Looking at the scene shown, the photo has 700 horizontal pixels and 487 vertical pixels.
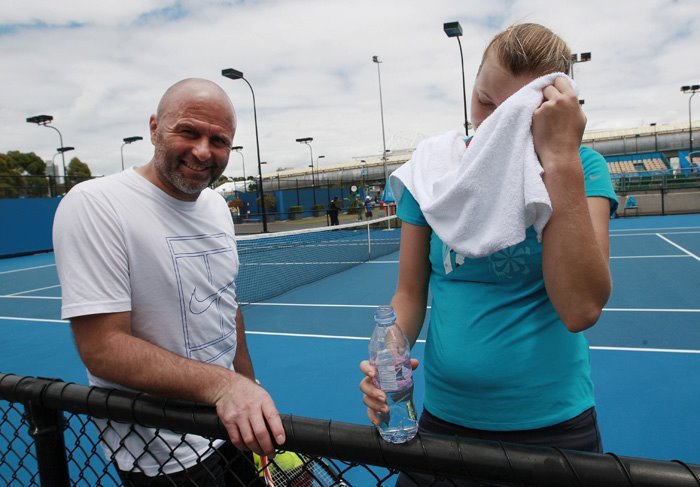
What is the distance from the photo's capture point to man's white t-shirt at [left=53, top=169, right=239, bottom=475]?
1481 mm

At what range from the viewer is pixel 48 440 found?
5.10 ft

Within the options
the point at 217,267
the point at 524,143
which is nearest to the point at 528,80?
the point at 524,143

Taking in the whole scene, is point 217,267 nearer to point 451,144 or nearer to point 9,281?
point 451,144

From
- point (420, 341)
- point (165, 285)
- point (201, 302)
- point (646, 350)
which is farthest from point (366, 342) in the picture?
Answer: point (165, 285)

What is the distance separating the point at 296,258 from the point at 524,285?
530 inches

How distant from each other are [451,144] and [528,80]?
26 cm

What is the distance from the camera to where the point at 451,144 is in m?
1.46

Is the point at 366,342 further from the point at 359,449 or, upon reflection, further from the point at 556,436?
the point at 359,449

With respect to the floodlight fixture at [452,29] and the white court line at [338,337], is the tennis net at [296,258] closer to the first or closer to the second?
the white court line at [338,337]

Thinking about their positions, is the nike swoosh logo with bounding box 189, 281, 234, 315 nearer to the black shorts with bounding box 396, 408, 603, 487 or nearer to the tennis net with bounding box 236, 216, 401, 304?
the black shorts with bounding box 396, 408, 603, 487

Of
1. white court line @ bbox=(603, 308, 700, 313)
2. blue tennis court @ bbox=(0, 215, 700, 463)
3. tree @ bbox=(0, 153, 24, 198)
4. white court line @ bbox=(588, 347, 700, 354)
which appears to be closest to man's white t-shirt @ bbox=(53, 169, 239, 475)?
blue tennis court @ bbox=(0, 215, 700, 463)

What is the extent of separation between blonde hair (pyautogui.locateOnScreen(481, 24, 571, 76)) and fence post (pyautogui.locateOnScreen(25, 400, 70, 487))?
62.9 inches

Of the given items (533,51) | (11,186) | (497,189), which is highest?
(11,186)

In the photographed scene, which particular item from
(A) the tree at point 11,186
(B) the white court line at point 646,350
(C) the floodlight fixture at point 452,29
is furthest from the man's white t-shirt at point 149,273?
(A) the tree at point 11,186
